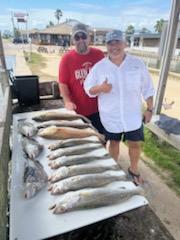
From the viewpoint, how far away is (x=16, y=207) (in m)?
1.34

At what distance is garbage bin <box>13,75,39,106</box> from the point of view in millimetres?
3637

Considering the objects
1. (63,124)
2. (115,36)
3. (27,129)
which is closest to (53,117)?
(63,124)

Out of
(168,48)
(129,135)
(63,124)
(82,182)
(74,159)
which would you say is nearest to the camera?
(82,182)

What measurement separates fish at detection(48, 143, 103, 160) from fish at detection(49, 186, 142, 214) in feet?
1.45

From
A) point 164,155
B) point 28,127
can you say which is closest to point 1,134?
point 28,127

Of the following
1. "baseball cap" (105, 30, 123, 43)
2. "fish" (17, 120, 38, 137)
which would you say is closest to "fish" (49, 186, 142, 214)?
"fish" (17, 120, 38, 137)

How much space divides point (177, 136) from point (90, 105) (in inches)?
69.4

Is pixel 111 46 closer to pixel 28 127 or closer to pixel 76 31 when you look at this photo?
pixel 76 31

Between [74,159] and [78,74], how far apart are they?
4.35 ft

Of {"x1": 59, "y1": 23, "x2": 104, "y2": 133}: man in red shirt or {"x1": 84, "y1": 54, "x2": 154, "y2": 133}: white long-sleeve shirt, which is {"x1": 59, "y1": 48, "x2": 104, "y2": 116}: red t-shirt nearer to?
{"x1": 59, "y1": 23, "x2": 104, "y2": 133}: man in red shirt

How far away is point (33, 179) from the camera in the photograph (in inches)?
59.1

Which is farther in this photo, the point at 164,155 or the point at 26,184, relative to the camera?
the point at 164,155

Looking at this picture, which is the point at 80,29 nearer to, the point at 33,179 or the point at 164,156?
the point at 33,179

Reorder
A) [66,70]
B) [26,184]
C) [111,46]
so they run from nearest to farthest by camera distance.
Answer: [26,184] < [111,46] < [66,70]
